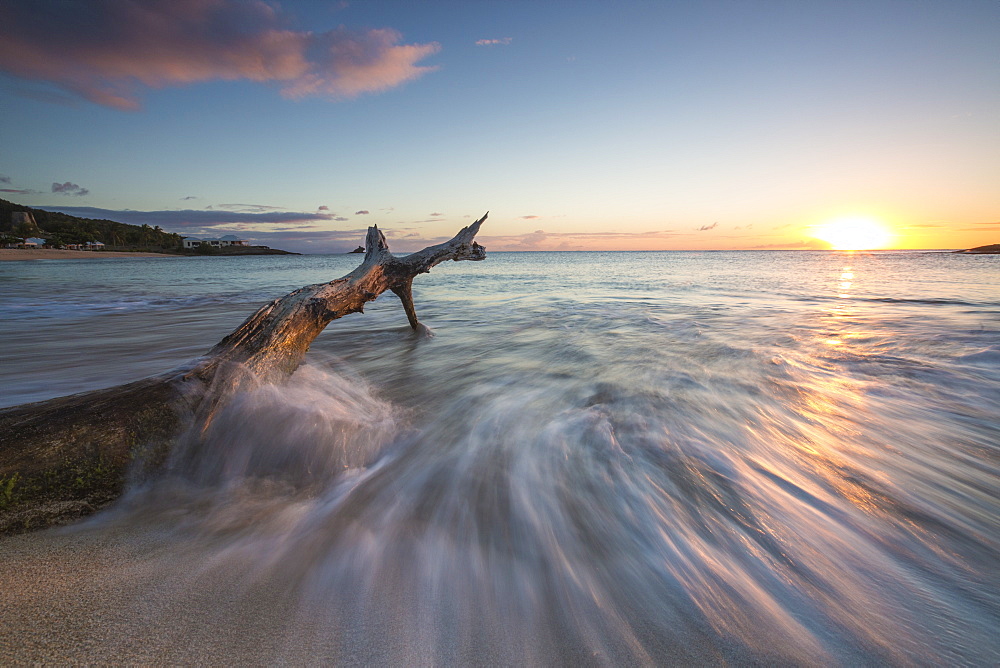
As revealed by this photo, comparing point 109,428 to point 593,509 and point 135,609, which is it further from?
point 593,509

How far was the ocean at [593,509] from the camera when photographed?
1.66 metres

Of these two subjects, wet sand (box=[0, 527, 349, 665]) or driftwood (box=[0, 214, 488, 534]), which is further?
driftwood (box=[0, 214, 488, 534])

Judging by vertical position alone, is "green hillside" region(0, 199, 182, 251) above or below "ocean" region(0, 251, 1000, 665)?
above

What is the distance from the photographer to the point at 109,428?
2.50m

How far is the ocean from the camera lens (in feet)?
5.45

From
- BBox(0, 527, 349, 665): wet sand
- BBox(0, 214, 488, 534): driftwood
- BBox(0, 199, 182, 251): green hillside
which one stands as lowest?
BBox(0, 527, 349, 665): wet sand

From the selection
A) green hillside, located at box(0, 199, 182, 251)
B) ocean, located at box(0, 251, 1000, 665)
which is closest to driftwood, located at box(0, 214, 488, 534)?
ocean, located at box(0, 251, 1000, 665)

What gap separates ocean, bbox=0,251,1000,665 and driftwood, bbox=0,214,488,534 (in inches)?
7.5

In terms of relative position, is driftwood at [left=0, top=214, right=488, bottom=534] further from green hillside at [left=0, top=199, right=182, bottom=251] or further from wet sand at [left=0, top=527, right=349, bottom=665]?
green hillside at [left=0, top=199, right=182, bottom=251]

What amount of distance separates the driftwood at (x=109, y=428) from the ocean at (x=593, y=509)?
19 cm

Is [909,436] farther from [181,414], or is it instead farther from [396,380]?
[181,414]

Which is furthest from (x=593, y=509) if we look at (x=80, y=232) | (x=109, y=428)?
(x=80, y=232)

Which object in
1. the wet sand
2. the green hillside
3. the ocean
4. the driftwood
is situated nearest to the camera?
the wet sand

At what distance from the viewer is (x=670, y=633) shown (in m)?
1.68
